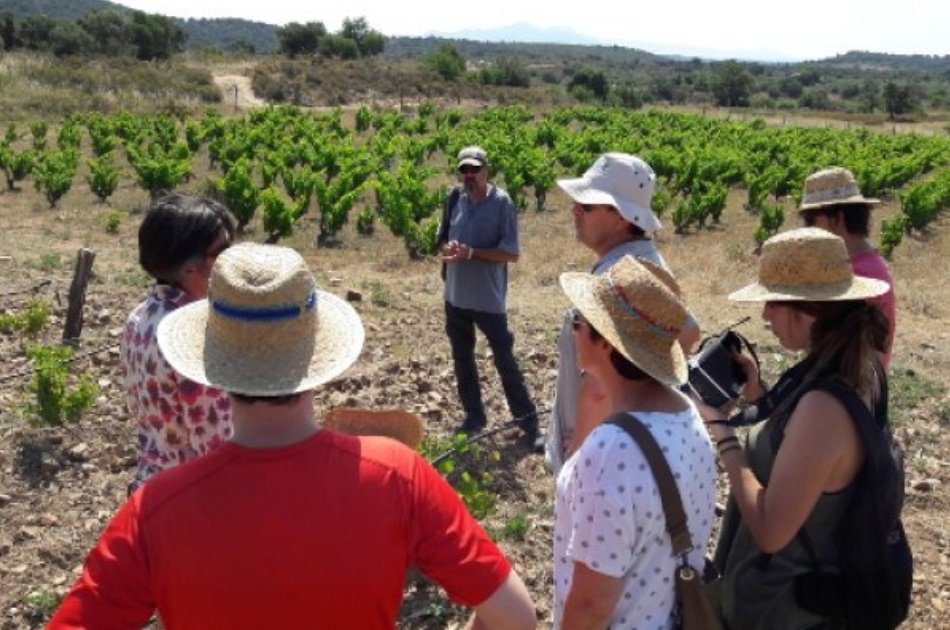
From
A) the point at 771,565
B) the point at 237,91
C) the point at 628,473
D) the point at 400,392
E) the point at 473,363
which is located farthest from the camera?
the point at 237,91

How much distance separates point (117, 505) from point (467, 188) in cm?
232

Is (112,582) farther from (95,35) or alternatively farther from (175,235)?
(95,35)

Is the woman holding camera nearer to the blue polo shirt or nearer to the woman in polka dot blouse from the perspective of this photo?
the woman in polka dot blouse

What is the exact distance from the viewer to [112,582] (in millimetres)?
1452

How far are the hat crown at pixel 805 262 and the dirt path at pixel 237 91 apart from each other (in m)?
35.4

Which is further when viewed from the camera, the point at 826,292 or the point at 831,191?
the point at 831,191

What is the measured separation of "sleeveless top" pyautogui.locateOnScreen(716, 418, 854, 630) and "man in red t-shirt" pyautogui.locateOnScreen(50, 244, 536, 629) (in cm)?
80

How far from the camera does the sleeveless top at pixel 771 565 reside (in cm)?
209

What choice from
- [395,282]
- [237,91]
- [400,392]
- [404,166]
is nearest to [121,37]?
[237,91]

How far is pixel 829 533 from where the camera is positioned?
6.89 ft

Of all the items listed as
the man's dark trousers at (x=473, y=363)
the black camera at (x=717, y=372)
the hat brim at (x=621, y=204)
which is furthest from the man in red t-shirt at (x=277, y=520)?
the man's dark trousers at (x=473, y=363)

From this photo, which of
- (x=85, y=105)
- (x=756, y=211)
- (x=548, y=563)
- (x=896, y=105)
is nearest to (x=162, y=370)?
(x=548, y=563)

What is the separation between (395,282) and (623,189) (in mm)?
7156

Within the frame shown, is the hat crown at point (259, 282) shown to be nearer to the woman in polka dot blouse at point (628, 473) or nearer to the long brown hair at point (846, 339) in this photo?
the woman in polka dot blouse at point (628, 473)
